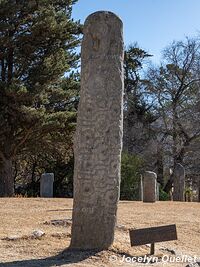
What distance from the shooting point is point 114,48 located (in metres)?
7.41

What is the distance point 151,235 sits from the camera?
754 cm

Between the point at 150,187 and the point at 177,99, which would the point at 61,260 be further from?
the point at 177,99

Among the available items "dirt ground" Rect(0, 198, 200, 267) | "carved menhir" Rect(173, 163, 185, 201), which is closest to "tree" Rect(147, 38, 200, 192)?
"carved menhir" Rect(173, 163, 185, 201)

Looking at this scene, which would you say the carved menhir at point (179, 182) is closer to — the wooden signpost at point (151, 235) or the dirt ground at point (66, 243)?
the dirt ground at point (66, 243)

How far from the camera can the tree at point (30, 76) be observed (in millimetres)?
20328

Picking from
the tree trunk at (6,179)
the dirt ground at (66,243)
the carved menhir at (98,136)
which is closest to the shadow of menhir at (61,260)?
the dirt ground at (66,243)

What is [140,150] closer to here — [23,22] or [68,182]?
[68,182]

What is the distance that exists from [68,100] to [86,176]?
654 inches

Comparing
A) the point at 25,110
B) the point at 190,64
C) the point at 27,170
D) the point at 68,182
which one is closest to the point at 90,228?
the point at 25,110

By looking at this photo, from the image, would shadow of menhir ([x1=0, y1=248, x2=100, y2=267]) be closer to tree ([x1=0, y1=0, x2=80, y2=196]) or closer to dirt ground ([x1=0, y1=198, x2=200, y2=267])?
dirt ground ([x1=0, y1=198, x2=200, y2=267])

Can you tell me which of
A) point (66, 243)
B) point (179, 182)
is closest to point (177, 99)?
point (179, 182)

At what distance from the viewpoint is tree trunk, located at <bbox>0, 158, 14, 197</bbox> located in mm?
21562

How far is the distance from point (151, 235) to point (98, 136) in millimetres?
1776

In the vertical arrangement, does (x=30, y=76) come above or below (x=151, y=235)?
above
